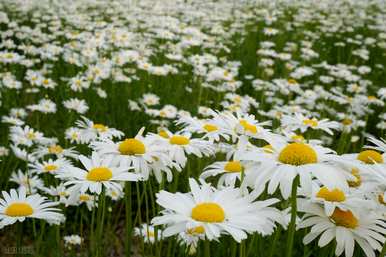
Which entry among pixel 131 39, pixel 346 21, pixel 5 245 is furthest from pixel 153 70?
pixel 346 21

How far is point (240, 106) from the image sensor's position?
4211mm

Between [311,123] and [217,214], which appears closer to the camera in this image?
[217,214]

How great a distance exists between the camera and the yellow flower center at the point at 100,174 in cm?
151

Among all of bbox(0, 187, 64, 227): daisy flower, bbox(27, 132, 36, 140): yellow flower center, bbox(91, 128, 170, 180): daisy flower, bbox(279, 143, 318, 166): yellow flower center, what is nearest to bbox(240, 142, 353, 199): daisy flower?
bbox(279, 143, 318, 166): yellow flower center

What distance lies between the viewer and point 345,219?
1228mm

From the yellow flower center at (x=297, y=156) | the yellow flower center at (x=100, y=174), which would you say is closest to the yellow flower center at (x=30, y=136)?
the yellow flower center at (x=100, y=174)

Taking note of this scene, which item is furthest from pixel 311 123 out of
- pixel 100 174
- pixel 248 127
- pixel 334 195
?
pixel 100 174

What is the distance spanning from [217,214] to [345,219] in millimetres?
362

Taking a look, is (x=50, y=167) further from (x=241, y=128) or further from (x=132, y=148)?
(x=241, y=128)

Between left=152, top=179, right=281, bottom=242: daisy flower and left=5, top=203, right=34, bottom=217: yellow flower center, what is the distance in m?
0.62

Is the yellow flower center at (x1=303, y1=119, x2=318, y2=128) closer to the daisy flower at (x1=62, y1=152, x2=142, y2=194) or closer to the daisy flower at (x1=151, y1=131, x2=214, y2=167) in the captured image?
the daisy flower at (x1=151, y1=131, x2=214, y2=167)

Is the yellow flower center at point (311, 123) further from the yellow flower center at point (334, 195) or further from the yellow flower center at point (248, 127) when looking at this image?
the yellow flower center at point (334, 195)

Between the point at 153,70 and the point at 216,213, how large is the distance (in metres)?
3.96

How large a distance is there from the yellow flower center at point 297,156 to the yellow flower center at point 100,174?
59 centimetres
